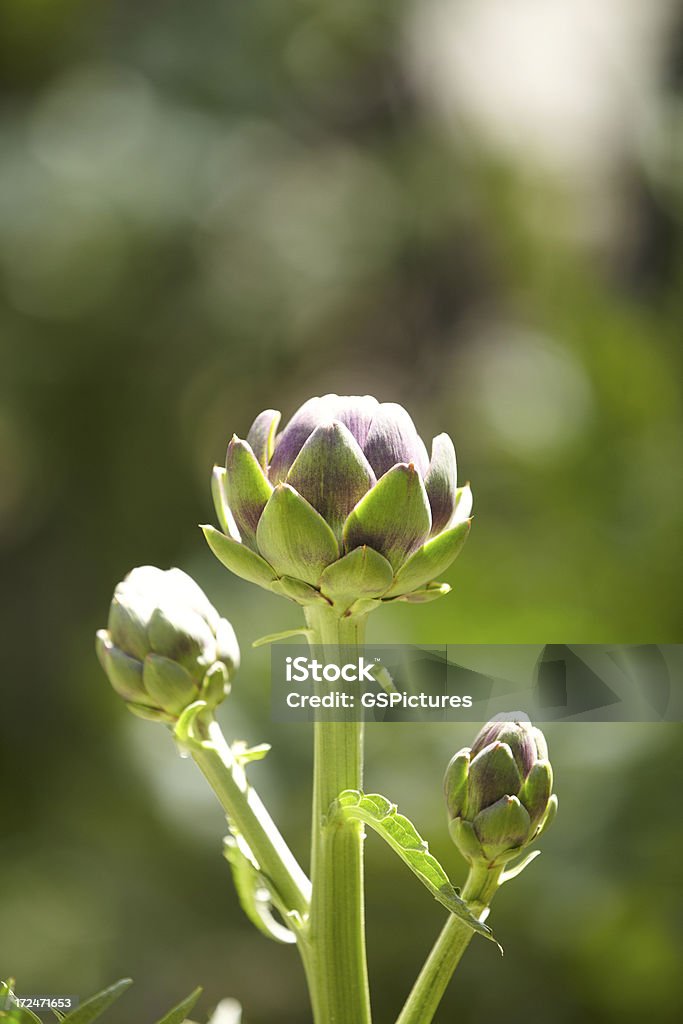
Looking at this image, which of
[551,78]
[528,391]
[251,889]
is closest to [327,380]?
[528,391]

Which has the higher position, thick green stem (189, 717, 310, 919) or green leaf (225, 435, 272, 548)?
green leaf (225, 435, 272, 548)

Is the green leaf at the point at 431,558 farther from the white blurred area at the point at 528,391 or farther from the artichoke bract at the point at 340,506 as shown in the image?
the white blurred area at the point at 528,391

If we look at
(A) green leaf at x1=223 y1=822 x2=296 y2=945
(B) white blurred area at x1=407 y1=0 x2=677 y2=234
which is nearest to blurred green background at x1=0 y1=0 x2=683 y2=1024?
(B) white blurred area at x1=407 y1=0 x2=677 y2=234

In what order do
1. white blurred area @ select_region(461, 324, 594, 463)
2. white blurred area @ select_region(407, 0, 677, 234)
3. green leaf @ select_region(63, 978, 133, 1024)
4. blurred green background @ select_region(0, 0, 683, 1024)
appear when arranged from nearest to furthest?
green leaf @ select_region(63, 978, 133, 1024), blurred green background @ select_region(0, 0, 683, 1024), white blurred area @ select_region(461, 324, 594, 463), white blurred area @ select_region(407, 0, 677, 234)

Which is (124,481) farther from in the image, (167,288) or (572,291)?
(572,291)

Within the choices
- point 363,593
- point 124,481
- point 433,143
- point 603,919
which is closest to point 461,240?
point 433,143

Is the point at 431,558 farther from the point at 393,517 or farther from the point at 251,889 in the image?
the point at 251,889

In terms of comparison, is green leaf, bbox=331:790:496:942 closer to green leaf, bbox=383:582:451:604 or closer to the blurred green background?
green leaf, bbox=383:582:451:604
